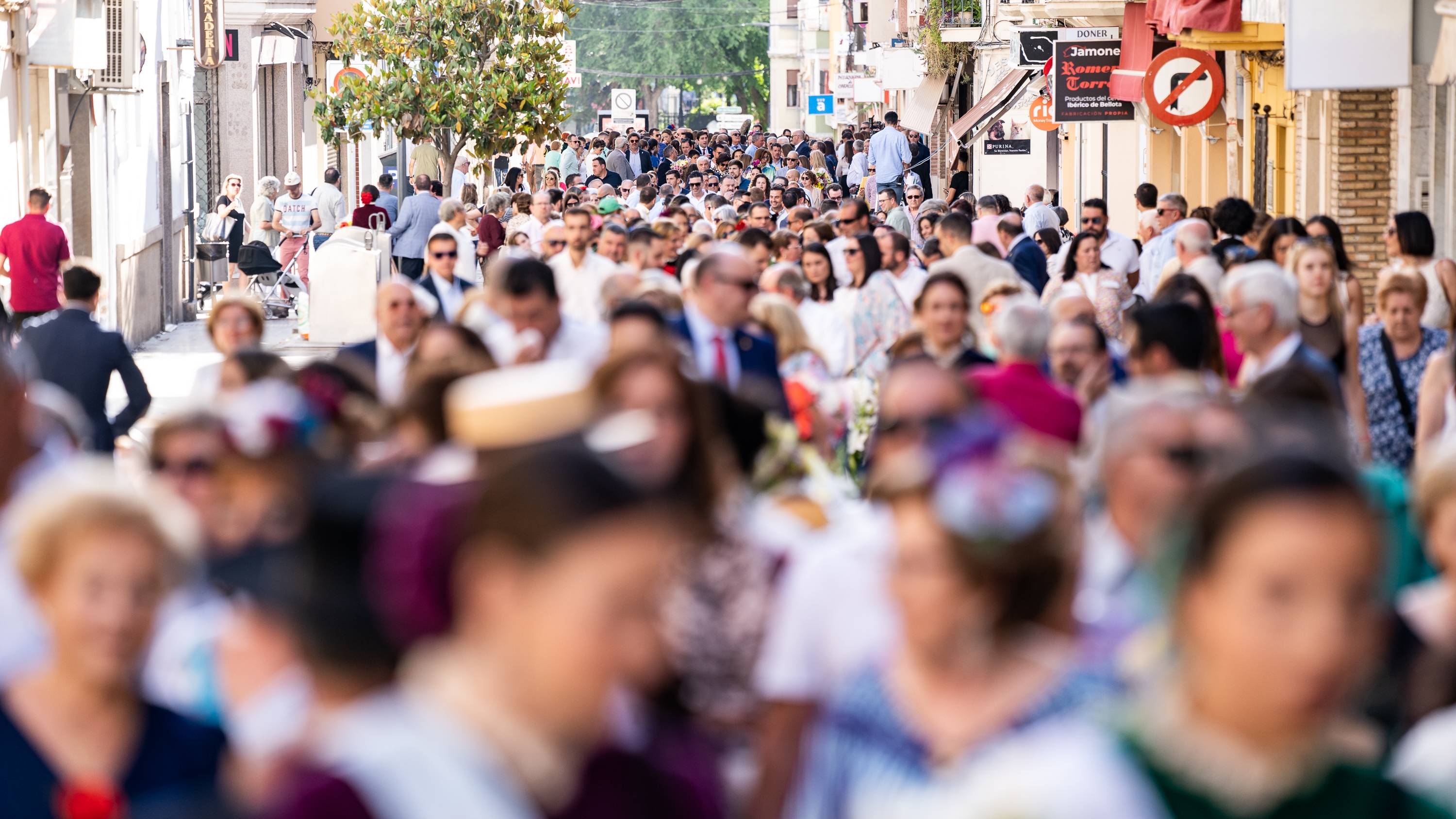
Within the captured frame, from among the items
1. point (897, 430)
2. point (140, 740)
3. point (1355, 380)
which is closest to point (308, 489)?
point (140, 740)

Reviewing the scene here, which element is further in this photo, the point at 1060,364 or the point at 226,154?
the point at 226,154

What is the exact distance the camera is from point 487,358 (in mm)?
6266

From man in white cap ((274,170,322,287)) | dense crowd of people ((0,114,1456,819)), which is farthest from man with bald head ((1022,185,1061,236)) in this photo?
dense crowd of people ((0,114,1456,819))

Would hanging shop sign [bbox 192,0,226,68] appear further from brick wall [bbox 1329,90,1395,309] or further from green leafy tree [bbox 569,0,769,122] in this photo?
green leafy tree [bbox 569,0,769,122]

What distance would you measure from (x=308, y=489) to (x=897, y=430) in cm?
259

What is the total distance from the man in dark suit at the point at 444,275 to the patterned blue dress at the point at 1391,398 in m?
4.58

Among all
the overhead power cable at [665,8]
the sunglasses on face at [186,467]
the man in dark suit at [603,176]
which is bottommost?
the sunglasses on face at [186,467]

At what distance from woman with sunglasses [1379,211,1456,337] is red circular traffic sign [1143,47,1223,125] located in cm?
924

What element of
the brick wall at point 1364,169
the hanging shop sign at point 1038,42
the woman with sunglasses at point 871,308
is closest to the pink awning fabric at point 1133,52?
the hanging shop sign at point 1038,42

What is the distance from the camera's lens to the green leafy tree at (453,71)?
27.3 meters

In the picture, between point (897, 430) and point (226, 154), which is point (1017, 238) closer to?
point (897, 430)

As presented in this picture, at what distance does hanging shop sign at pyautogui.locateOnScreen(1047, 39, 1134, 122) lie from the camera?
989 inches

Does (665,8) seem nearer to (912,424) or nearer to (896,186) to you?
(896,186)

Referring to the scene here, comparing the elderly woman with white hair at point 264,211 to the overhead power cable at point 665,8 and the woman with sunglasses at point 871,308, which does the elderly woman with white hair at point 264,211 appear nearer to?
the woman with sunglasses at point 871,308
